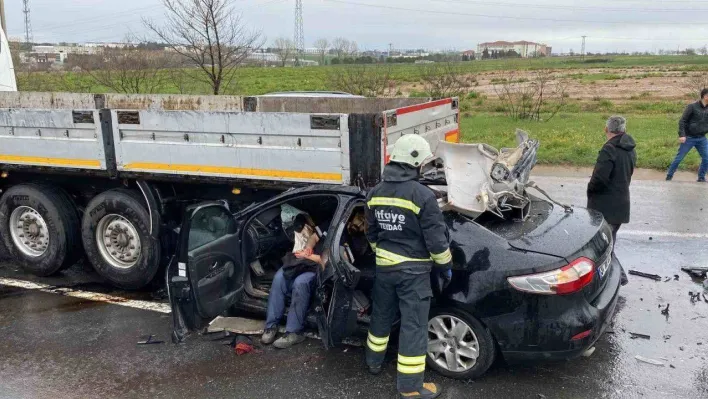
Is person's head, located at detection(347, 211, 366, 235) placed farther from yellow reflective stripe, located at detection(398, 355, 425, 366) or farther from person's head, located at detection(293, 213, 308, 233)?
yellow reflective stripe, located at detection(398, 355, 425, 366)

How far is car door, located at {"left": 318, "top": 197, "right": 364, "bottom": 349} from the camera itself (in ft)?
13.7

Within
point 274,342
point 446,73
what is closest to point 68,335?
point 274,342

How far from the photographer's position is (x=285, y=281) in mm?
4797

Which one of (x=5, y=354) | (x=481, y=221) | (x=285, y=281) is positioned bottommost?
(x=5, y=354)

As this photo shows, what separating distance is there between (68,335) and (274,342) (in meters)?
1.85

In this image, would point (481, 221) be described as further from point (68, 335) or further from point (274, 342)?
point (68, 335)

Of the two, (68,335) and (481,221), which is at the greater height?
(481,221)

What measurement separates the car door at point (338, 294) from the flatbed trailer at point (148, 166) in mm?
1042

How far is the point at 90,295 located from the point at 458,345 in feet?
12.8

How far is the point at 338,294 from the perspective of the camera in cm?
419

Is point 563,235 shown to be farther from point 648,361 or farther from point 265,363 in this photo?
point 265,363

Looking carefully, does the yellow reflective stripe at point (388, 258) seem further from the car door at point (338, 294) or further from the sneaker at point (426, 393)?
the sneaker at point (426, 393)

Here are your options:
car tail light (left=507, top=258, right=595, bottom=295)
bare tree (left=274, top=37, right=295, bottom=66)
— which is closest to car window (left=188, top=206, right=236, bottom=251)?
car tail light (left=507, top=258, right=595, bottom=295)

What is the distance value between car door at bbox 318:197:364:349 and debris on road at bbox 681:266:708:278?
12.6ft
